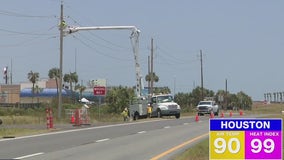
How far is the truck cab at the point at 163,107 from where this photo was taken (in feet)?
170

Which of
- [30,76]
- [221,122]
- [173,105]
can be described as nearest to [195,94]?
[30,76]

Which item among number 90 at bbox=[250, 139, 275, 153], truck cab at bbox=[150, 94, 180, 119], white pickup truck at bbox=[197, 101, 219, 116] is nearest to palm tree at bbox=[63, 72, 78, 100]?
white pickup truck at bbox=[197, 101, 219, 116]

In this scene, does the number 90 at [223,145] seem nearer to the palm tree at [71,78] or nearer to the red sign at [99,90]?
the red sign at [99,90]

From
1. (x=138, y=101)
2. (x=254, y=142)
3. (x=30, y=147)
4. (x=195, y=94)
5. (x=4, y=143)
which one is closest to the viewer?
(x=254, y=142)

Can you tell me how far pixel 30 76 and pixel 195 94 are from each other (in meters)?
41.9

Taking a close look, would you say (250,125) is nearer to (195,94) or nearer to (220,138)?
(220,138)

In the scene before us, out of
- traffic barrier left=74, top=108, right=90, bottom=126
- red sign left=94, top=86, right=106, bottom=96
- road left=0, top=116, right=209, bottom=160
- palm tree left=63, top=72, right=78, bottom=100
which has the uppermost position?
palm tree left=63, top=72, right=78, bottom=100

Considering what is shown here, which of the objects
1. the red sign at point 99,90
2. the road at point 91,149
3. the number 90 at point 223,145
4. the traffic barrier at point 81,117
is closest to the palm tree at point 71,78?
the red sign at point 99,90

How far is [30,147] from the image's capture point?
2045 cm

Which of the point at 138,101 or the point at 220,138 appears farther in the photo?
the point at 138,101
